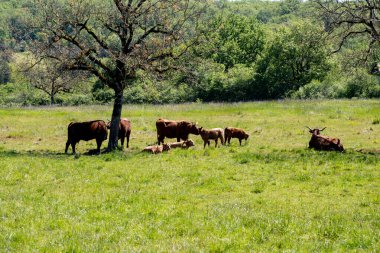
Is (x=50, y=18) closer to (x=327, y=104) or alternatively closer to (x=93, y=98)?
(x=327, y=104)

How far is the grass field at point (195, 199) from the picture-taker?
32.2 feet

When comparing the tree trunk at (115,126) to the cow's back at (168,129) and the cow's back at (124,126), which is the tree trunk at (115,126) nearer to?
the cow's back at (124,126)

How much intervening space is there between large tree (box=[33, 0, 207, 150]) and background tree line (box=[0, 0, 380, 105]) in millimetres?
463

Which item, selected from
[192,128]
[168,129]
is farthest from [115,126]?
[192,128]

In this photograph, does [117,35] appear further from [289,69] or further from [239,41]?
[239,41]

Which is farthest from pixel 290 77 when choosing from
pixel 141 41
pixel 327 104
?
pixel 141 41

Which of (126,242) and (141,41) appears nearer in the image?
(126,242)

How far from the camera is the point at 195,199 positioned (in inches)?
558

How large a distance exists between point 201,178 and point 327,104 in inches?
1435

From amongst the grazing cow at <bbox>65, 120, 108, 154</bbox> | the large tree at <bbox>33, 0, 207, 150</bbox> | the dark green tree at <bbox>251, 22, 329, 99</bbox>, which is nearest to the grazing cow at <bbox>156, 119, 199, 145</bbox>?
the large tree at <bbox>33, 0, 207, 150</bbox>

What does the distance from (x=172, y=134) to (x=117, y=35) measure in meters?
6.47

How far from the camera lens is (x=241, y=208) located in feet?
42.1

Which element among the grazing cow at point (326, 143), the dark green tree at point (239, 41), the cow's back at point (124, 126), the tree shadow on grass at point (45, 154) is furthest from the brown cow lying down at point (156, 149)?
the dark green tree at point (239, 41)

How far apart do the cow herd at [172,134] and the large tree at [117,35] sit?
927mm
